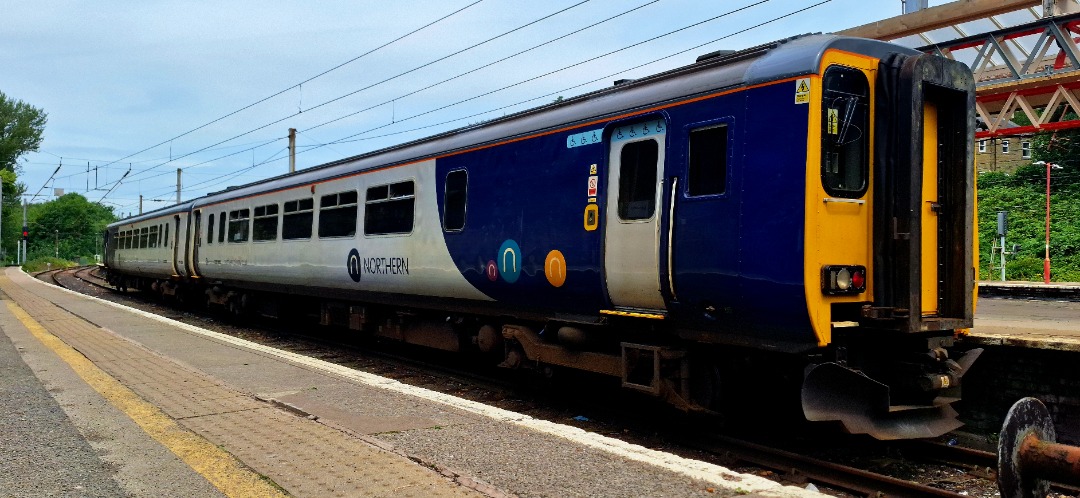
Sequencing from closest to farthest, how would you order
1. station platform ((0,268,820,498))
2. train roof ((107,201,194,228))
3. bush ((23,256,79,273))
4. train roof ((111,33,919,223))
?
station platform ((0,268,820,498)) < train roof ((111,33,919,223)) < train roof ((107,201,194,228)) < bush ((23,256,79,273))

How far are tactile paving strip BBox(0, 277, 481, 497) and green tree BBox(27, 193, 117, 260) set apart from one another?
87.1 metres

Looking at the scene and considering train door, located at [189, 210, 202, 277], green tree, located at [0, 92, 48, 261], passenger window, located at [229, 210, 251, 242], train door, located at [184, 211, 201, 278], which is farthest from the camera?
green tree, located at [0, 92, 48, 261]

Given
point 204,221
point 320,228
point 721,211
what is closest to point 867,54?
point 721,211

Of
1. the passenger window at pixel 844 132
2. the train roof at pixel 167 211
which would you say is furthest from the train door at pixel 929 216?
the train roof at pixel 167 211

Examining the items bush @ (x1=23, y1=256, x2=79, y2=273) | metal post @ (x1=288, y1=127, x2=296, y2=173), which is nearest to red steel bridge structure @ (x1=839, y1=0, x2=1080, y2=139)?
metal post @ (x1=288, y1=127, x2=296, y2=173)

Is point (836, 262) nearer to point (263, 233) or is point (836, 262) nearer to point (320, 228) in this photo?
point (320, 228)

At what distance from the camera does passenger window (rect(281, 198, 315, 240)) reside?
12.6 m

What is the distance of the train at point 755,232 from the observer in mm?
5527

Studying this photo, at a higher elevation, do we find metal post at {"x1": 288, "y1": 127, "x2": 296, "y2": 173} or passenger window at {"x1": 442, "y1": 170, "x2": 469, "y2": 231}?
metal post at {"x1": 288, "y1": 127, "x2": 296, "y2": 173}

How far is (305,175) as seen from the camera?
1321cm

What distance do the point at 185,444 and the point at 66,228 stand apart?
317 ft

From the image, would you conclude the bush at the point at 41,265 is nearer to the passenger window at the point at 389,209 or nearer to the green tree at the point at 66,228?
the green tree at the point at 66,228

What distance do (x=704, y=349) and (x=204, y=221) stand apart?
569 inches

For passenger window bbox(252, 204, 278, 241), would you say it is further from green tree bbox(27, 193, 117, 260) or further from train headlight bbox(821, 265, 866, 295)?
green tree bbox(27, 193, 117, 260)
